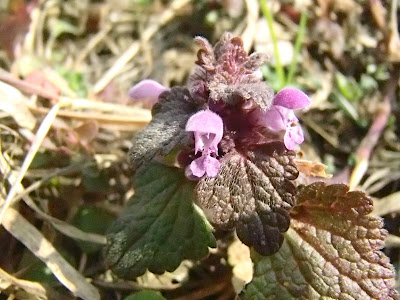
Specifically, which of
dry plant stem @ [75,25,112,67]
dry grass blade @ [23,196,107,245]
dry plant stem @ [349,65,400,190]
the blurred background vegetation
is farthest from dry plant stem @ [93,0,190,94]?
dry plant stem @ [349,65,400,190]

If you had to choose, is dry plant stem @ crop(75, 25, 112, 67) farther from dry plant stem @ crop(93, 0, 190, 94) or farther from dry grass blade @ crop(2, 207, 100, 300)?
dry grass blade @ crop(2, 207, 100, 300)

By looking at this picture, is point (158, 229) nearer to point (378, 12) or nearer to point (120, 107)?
point (120, 107)

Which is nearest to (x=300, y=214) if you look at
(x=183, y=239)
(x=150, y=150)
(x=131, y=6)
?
(x=183, y=239)

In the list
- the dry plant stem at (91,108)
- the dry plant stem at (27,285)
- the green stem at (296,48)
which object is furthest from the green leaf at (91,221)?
the green stem at (296,48)

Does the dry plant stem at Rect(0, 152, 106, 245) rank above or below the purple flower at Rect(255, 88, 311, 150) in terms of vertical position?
below

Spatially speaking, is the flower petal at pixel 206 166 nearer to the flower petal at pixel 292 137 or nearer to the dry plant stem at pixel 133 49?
the flower petal at pixel 292 137

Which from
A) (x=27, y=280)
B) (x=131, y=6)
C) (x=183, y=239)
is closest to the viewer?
(x=183, y=239)

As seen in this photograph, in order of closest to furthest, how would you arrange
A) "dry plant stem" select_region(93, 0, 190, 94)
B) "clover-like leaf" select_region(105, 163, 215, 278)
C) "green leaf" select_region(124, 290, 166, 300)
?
"clover-like leaf" select_region(105, 163, 215, 278), "green leaf" select_region(124, 290, 166, 300), "dry plant stem" select_region(93, 0, 190, 94)

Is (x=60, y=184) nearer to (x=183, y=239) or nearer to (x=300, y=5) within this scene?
(x=183, y=239)
